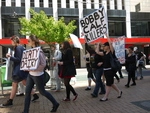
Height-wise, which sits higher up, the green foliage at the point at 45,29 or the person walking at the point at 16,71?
the green foliage at the point at 45,29

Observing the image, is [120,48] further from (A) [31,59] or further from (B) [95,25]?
(A) [31,59]

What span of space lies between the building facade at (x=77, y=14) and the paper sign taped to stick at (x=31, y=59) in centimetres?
2516

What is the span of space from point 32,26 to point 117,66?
2188 cm

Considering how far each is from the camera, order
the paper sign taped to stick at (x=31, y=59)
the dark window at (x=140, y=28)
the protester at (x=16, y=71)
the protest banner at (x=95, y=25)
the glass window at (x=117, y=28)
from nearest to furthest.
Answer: the paper sign taped to stick at (x=31, y=59) → the protester at (x=16, y=71) → the protest banner at (x=95, y=25) → the glass window at (x=117, y=28) → the dark window at (x=140, y=28)

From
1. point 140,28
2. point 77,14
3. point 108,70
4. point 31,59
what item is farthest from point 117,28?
point 31,59

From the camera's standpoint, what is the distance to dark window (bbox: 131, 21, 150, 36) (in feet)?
122

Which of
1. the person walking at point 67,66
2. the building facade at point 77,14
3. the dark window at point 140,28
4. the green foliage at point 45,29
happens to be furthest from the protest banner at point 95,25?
the dark window at point 140,28

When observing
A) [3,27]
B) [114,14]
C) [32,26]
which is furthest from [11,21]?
[114,14]

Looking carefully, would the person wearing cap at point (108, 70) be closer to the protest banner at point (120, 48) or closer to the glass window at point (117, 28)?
the protest banner at point (120, 48)

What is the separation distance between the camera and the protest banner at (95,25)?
26.7 feet

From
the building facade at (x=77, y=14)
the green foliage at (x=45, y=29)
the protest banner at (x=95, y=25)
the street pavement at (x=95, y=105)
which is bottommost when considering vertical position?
the street pavement at (x=95, y=105)

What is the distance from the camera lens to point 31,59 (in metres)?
5.73

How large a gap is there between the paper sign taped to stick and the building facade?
82.5 feet

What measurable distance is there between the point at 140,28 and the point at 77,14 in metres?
10.2
